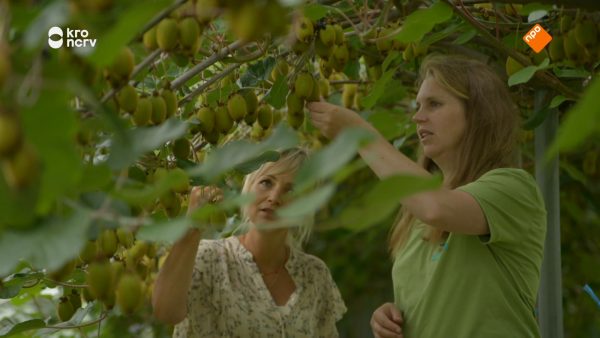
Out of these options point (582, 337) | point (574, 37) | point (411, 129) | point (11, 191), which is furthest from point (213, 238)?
point (582, 337)

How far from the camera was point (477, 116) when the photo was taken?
190 cm

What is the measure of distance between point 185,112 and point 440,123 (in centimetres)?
47

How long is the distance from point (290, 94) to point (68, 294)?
1.69ft

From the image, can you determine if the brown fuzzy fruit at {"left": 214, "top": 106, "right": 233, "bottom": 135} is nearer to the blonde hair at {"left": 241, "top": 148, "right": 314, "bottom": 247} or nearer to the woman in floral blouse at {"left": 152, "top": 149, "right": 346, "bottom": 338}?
the woman in floral blouse at {"left": 152, "top": 149, "right": 346, "bottom": 338}

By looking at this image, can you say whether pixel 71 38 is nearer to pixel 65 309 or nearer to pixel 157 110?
pixel 157 110

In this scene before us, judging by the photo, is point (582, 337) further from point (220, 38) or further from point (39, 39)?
point (39, 39)

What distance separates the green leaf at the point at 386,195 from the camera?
78 cm

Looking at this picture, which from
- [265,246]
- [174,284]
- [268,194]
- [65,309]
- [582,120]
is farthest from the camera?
[265,246]

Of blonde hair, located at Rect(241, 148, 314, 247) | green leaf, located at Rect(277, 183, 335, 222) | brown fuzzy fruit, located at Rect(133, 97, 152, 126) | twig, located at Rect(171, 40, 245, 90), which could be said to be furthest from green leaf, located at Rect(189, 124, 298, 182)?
blonde hair, located at Rect(241, 148, 314, 247)

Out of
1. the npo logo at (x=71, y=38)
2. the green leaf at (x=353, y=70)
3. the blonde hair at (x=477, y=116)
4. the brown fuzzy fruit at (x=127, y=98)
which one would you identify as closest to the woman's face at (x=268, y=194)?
the green leaf at (x=353, y=70)

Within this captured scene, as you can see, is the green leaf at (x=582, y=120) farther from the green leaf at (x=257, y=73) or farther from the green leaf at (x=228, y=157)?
the green leaf at (x=257, y=73)

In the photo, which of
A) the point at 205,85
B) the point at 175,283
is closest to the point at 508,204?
the point at 205,85

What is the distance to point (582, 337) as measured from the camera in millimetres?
4430

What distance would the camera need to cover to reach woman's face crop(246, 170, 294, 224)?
84.3 inches
